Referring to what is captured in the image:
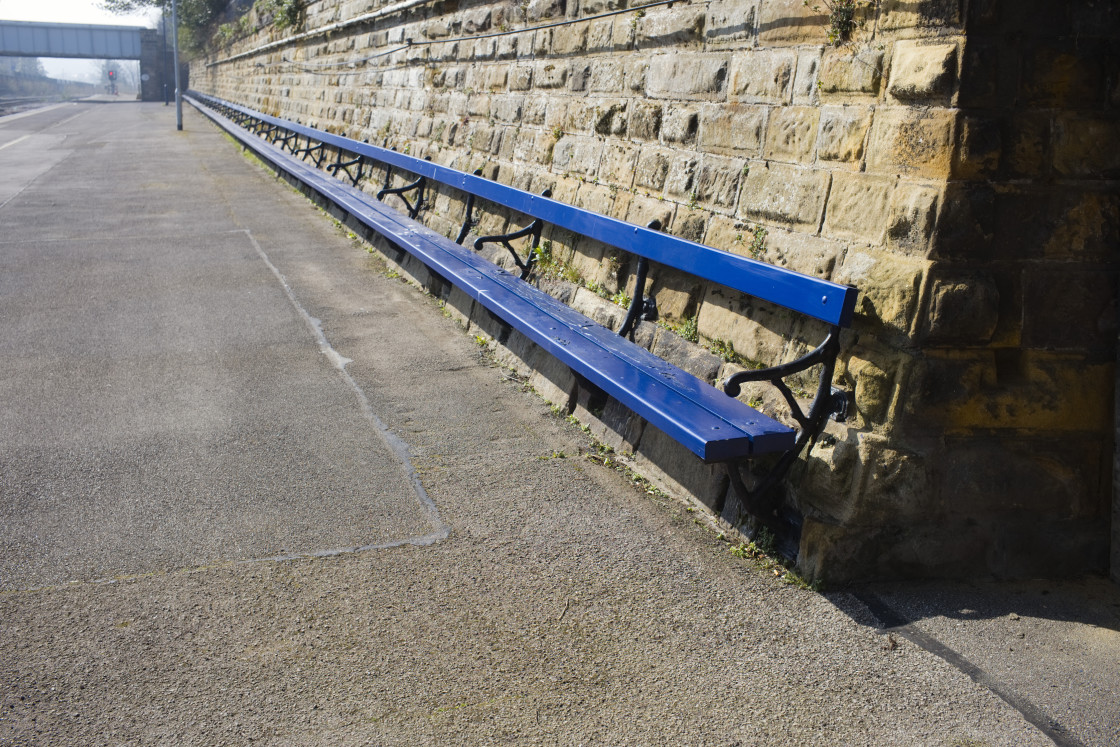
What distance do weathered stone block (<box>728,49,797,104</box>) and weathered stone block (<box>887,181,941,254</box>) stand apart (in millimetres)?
924

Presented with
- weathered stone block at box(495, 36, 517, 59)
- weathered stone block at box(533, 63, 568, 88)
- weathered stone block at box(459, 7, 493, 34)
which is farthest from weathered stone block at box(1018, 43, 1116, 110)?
weathered stone block at box(459, 7, 493, 34)

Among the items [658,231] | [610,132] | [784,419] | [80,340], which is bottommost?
[80,340]

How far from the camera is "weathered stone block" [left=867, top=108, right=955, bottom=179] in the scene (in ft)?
10.2

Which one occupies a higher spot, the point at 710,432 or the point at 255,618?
the point at 710,432

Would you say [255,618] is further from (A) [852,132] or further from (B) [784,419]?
(A) [852,132]

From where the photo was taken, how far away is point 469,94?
8.43 meters

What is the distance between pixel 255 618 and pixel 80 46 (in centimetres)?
8155

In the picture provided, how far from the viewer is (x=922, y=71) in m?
3.14

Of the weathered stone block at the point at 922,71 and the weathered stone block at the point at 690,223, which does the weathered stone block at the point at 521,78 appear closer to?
the weathered stone block at the point at 690,223

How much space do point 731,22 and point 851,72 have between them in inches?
41.6

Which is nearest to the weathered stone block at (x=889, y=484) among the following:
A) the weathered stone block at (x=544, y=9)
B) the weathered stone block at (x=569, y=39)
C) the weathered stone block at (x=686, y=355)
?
the weathered stone block at (x=686, y=355)

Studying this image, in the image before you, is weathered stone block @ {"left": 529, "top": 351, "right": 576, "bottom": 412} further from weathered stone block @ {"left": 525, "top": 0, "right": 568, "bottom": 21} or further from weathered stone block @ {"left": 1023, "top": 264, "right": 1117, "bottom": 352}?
weathered stone block @ {"left": 525, "top": 0, "right": 568, "bottom": 21}

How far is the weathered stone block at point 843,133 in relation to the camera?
3490mm

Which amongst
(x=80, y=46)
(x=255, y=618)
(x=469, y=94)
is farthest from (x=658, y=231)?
(x=80, y=46)
